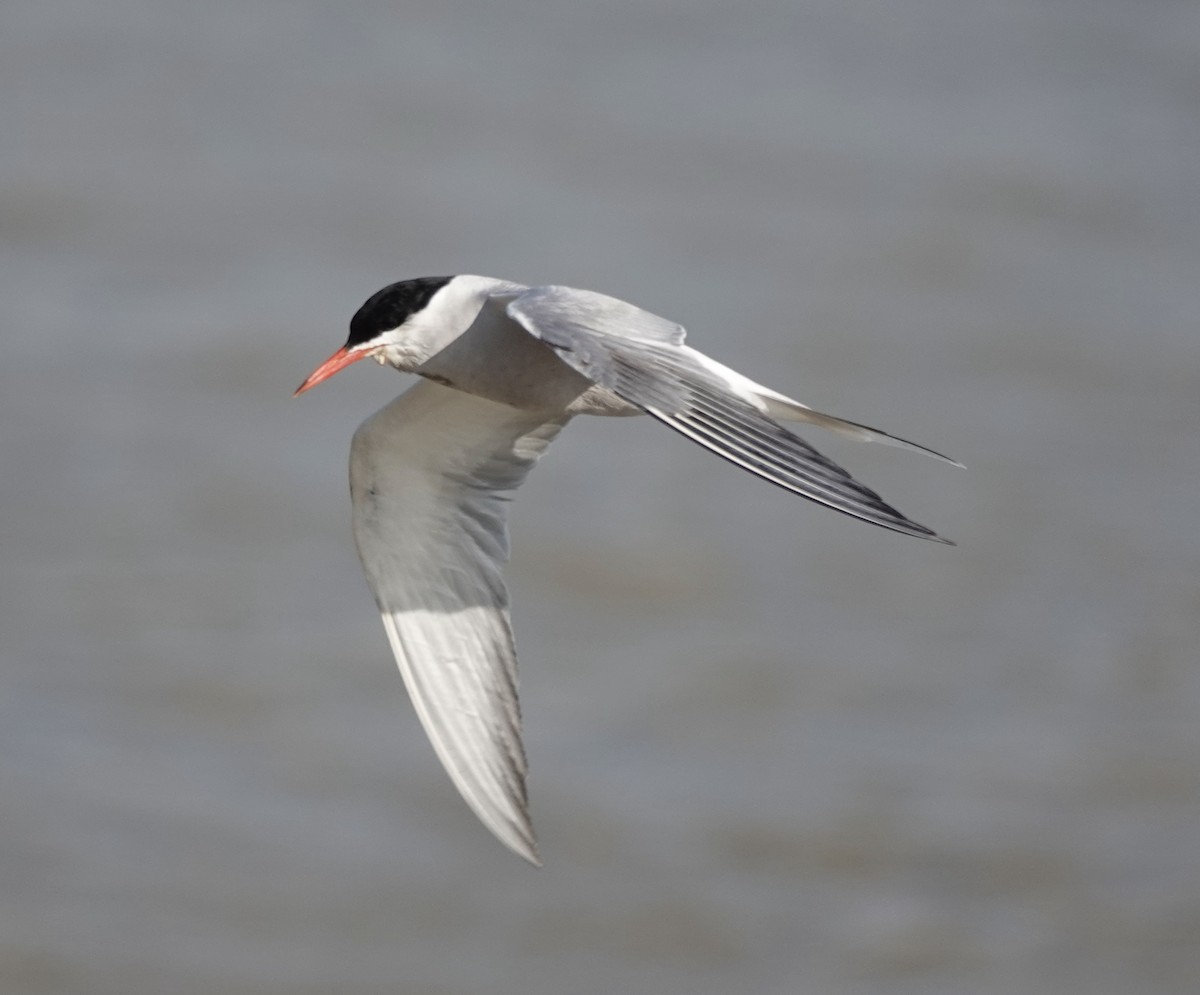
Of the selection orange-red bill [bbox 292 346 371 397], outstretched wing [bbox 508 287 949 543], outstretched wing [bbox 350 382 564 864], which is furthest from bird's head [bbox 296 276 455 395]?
outstretched wing [bbox 350 382 564 864]

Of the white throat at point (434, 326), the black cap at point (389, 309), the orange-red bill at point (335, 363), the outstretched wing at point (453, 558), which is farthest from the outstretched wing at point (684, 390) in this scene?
the outstretched wing at point (453, 558)

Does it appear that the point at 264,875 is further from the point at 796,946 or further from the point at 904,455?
the point at 904,455

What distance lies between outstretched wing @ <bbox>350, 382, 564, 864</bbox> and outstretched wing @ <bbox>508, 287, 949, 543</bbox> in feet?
2.83

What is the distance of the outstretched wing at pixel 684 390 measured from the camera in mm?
3986

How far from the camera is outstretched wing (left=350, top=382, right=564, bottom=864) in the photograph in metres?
5.55

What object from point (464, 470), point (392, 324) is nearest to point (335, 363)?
point (392, 324)

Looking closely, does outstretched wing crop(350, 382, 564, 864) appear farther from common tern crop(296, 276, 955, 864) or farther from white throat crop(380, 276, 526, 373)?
white throat crop(380, 276, 526, 373)

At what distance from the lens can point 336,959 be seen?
30.9ft

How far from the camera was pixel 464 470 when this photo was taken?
5.72m

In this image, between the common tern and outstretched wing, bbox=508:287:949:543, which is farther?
the common tern

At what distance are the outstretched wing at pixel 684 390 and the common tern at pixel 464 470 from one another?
0.07ft

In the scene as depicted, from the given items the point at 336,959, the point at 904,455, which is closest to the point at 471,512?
the point at 336,959

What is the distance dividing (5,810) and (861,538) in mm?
5441

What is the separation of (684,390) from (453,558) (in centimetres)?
157
